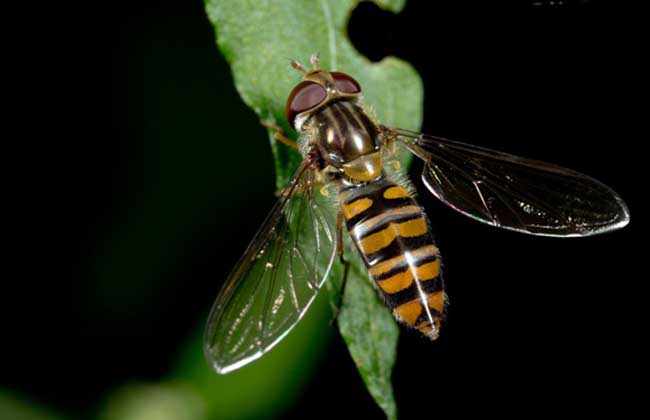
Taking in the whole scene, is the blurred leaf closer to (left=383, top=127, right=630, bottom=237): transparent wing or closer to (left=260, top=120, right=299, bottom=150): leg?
(left=260, top=120, right=299, bottom=150): leg

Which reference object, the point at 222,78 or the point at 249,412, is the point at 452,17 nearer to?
the point at 222,78

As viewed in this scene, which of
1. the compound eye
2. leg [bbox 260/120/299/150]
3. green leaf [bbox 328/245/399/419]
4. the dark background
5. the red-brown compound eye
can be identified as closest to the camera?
green leaf [bbox 328/245/399/419]

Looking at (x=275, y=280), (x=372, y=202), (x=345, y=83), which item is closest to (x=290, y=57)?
(x=345, y=83)

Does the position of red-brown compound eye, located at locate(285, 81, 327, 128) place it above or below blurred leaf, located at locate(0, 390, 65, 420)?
above

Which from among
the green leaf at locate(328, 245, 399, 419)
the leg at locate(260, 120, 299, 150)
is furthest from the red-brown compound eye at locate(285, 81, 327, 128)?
the green leaf at locate(328, 245, 399, 419)

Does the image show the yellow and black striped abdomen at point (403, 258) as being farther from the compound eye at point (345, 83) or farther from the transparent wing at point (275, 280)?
the compound eye at point (345, 83)

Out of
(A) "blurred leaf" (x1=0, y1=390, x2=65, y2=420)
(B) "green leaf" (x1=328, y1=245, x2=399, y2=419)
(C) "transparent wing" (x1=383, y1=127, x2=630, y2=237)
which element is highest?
(C) "transparent wing" (x1=383, y1=127, x2=630, y2=237)

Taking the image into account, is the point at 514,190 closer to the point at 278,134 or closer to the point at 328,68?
the point at 328,68
